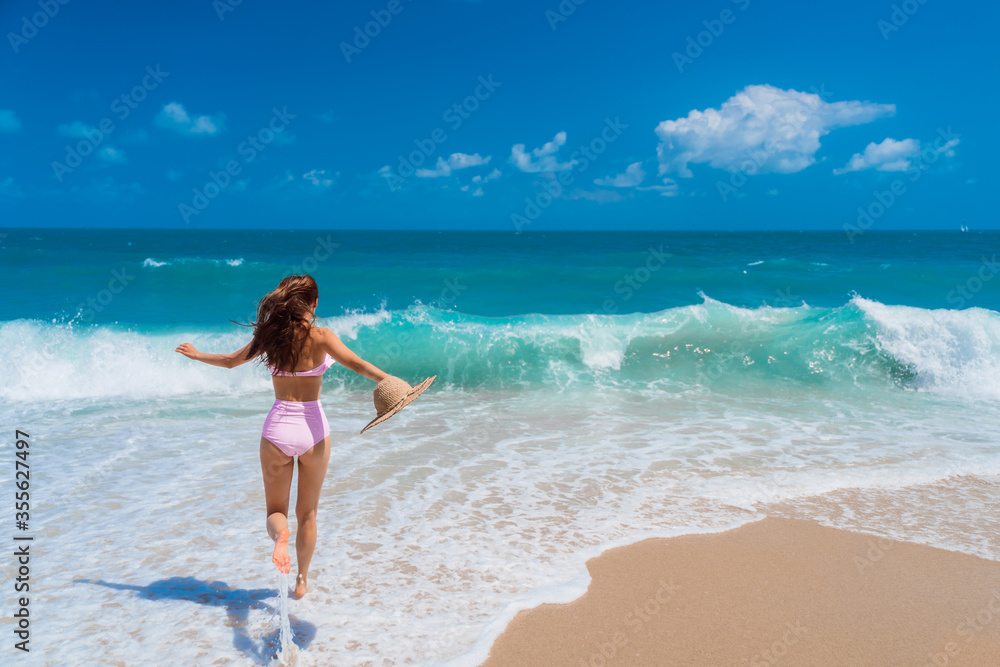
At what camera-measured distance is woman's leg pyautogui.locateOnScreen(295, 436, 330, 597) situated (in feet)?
10.9

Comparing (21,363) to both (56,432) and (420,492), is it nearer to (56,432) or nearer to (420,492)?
(56,432)

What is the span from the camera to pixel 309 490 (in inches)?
133

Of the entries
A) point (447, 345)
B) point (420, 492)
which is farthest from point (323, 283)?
point (420, 492)

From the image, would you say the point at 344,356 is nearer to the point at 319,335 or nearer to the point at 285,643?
the point at 319,335

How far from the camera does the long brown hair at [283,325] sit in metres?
3.07

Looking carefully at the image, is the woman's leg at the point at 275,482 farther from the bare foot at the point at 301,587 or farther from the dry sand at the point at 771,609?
the dry sand at the point at 771,609

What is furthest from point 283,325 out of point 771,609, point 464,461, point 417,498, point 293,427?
point 464,461

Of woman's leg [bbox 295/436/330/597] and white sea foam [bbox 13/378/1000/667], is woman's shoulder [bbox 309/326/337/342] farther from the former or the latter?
white sea foam [bbox 13/378/1000/667]

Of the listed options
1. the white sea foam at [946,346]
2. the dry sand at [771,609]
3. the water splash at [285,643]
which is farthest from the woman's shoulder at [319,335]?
the white sea foam at [946,346]

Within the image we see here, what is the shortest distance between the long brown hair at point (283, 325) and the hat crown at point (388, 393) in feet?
1.52

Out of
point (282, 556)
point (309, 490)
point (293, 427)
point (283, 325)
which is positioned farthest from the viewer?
point (309, 490)

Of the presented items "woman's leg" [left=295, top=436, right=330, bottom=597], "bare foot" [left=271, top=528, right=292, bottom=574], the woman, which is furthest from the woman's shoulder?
"bare foot" [left=271, top=528, right=292, bottom=574]

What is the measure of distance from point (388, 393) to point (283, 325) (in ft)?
2.03

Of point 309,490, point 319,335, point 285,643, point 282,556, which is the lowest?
point 285,643
